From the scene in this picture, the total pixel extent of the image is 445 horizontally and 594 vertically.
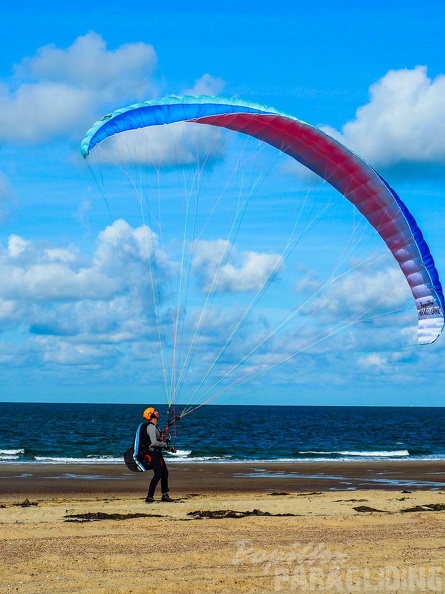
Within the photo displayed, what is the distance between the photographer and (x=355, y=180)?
15555 millimetres

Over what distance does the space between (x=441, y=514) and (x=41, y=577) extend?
7.42 meters

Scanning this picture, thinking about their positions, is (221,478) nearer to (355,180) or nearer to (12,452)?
(355,180)

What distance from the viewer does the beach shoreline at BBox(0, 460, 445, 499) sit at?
18953mm

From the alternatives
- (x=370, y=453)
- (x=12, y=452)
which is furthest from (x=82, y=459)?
(x=370, y=453)

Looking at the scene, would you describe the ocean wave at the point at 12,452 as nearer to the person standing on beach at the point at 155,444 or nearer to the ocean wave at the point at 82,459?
the ocean wave at the point at 82,459

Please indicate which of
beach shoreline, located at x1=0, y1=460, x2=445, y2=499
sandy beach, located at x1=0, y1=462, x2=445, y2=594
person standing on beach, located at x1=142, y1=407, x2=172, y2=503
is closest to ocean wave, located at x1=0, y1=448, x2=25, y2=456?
beach shoreline, located at x1=0, y1=460, x2=445, y2=499

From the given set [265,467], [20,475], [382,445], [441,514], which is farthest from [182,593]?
[382,445]

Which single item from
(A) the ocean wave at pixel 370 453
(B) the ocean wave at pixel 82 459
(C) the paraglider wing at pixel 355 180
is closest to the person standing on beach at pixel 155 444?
(C) the paraglider wing at pixel 355 180

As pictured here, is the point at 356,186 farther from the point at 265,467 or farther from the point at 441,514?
the point at 265,467

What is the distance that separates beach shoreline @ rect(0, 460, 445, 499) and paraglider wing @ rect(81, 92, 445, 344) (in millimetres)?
6460

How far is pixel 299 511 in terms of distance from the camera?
1356cm

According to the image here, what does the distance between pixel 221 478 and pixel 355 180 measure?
399 inches

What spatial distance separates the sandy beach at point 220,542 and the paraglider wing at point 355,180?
3935mm

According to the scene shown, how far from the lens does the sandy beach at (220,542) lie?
841 cm
